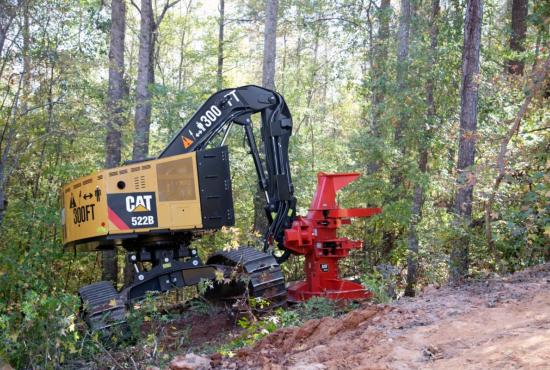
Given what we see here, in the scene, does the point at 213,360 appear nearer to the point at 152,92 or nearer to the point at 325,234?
the point at 325,234

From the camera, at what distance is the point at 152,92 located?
14.0 m

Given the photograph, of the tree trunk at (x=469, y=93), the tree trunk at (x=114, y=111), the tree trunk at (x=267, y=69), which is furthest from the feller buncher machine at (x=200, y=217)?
the tree trunk at (x=267, y=69)

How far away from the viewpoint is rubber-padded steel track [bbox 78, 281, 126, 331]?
302 inches

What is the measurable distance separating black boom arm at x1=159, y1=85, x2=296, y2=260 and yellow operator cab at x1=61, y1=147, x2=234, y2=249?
875mm

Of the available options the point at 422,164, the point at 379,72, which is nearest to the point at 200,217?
the point at 422,164

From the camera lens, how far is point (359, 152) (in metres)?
14.5

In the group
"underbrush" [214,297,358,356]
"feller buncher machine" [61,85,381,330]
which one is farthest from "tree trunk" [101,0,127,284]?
"underbrush" [214,297,358,356]

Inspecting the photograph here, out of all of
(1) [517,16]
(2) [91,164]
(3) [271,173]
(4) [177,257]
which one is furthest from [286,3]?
(4) [177,257]

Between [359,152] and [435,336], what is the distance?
10.4m

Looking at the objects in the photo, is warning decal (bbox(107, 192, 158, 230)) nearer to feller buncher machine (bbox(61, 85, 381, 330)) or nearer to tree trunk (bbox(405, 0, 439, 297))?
feller buncher machine (bbox(61, 85, 381, 330))

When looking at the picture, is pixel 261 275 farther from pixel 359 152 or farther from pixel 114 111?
pixel 359 152

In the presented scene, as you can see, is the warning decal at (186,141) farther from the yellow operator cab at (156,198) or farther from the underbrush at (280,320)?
the underbrush at (280,320)

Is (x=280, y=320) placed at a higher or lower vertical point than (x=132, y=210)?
lower

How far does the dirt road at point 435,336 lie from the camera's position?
3.70 m
